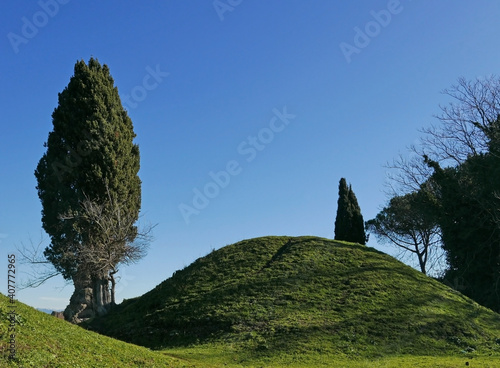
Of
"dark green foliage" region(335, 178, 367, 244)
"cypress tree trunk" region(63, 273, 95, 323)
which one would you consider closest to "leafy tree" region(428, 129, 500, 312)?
"dark green foliage" region(335, 178, 367, 244)

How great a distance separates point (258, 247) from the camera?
3300 centimetres

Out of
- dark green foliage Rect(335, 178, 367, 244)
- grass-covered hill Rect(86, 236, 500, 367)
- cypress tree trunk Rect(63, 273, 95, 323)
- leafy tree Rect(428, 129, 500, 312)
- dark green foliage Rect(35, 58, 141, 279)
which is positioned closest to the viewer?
grass-covered hill Rect(86, 236, 500, 367)

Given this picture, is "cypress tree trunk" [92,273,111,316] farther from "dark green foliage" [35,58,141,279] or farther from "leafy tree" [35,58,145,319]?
"dark green foliage" [35,58,141,279]

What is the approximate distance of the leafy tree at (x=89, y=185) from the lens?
32531mm

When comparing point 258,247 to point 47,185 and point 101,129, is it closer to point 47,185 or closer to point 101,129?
point 101,129

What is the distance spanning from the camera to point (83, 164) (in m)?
33.9

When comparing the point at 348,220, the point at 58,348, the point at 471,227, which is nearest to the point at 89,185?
the point at 58,348

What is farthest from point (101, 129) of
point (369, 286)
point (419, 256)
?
point (419, 256)

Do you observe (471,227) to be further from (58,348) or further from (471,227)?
(58,348)

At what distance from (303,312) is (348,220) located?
75.7 ft

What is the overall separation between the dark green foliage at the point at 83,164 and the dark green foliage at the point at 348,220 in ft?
68.4

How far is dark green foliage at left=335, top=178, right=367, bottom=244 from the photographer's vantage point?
147ft

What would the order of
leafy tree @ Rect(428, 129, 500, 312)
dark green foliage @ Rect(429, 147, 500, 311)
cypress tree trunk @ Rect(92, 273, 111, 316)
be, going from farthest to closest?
dark green foliage @ Rect(429, 147, 500, 311), leafy tree @ Rect(428, 129, 500, 312), cypress tree trunk @ Rect(92, 273, 111, 316)

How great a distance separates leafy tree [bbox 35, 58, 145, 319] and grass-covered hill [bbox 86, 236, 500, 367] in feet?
15.3
